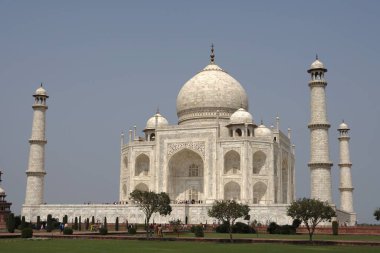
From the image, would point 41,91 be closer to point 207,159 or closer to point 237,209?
point 207,159

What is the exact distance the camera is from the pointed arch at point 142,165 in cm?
3791

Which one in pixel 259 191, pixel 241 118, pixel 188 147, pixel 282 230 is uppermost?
pixel 241 118

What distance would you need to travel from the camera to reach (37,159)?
119ft

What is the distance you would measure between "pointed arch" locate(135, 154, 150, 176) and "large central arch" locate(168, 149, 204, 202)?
1966 mm

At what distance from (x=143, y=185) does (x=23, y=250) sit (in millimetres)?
23250

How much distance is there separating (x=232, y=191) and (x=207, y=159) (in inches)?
99.3

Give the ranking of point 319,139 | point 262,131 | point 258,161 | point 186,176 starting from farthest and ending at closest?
point 262,131, point 186,176, point 258,161, point 319,139

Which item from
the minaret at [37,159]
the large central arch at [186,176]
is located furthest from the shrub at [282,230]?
the minaret at [37,159]

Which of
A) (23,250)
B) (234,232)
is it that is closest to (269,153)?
(234,232)

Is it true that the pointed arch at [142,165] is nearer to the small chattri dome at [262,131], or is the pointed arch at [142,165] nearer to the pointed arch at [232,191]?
the pointed arch at [232,191]

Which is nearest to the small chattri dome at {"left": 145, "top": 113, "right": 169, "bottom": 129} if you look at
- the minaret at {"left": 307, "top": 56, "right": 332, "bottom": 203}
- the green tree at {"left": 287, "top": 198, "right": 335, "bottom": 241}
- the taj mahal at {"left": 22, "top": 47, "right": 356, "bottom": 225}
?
the taj mahal at {"left": 22, "top": 47, "right": 356, "bottom": 225}

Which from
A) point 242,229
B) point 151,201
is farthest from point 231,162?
point 151,201

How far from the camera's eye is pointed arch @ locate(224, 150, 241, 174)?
35.4 metres

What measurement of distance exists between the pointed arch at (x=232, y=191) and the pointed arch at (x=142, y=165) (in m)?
5.88
